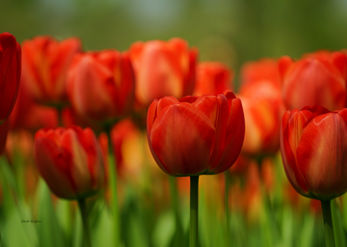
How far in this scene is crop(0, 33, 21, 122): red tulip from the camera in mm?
709

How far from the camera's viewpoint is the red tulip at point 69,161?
86cm

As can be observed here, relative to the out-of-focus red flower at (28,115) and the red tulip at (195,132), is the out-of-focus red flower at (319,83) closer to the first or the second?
the red tulip at (195,132)

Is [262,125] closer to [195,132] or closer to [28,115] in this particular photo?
[195,132]

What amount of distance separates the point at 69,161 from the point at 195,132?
0.95 feet

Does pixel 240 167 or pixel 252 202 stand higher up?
pixel 240 167

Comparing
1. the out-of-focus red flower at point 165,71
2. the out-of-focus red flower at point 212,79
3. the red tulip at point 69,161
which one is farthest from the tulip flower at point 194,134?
the out-of-focus red flower at point 212,79

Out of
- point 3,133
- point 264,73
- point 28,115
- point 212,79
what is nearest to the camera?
point 3,133

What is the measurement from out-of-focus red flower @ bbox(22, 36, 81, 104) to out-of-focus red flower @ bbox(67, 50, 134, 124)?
149 mm

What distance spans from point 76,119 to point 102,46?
49.2 ft

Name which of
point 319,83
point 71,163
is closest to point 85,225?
point 71,163

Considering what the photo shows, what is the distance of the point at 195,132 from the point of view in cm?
69

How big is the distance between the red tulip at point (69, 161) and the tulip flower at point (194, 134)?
0.21 m

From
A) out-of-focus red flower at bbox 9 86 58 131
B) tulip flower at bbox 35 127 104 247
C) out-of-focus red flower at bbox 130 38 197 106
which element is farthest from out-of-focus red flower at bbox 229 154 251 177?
tulip flower at bbox 35 127 104 247

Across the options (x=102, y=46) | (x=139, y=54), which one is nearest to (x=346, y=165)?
(x=139, y=54)
